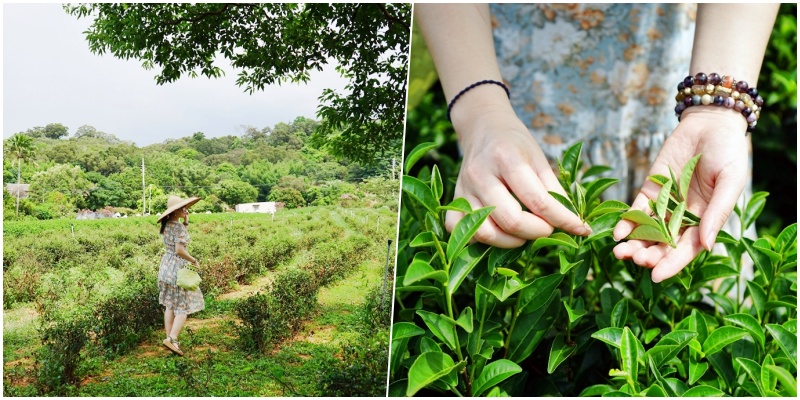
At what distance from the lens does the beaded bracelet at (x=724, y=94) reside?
1545mm

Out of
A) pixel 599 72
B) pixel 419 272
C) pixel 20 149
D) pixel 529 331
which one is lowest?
pixel 529 331

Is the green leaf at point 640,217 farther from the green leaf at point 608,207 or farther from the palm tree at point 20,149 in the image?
the palm tree at point 20,149

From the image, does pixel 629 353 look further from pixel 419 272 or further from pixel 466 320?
pixel 419 272

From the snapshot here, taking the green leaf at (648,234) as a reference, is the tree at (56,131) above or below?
above

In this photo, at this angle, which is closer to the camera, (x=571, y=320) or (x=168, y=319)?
(x=571, y=320)

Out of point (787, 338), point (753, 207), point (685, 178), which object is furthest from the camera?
point (753, 207)

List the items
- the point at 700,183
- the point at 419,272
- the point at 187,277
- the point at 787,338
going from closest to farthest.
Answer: the point at 419,272 → the point at 787,338 → the point at 700,183 → the point at 187,277

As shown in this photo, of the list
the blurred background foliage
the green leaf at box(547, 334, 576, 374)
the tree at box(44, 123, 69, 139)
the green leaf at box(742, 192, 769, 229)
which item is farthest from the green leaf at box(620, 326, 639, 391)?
the tree at box(44, 123, 69, 139)

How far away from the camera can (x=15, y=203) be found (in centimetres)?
225

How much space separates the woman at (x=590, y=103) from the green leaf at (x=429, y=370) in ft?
0.83

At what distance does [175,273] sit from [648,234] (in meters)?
1.85

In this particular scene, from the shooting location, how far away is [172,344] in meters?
2.46

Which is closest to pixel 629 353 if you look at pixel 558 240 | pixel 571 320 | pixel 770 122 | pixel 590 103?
pixel 571 320

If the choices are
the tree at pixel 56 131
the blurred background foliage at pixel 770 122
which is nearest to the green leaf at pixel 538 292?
the blurred background foliage at pixel 770 122
